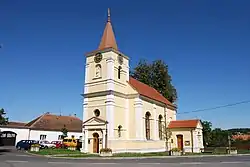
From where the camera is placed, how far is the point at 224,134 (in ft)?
190

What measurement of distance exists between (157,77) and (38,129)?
84.2 ft

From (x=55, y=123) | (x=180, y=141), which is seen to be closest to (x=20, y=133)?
(x=55, y=123)

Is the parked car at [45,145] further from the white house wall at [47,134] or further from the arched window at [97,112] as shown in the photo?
the arched window at [97,112]

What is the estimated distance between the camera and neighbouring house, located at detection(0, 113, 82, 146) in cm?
5106

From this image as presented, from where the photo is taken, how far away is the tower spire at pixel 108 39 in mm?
35562

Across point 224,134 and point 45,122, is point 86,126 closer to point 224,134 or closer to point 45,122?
point 45,122

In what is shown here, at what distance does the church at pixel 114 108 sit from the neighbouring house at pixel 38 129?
21.9m

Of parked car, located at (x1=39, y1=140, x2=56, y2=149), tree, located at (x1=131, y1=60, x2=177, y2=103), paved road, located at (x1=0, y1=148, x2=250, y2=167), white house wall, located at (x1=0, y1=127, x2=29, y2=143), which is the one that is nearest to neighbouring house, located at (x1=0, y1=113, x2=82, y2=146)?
white house wall, located at (x1=0, y1=127, x2=29, y2=143)

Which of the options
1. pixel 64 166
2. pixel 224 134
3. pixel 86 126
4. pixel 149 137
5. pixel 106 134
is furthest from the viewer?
pixel 224 134

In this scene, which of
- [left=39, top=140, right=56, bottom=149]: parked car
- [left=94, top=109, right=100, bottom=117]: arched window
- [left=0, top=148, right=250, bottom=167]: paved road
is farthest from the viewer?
[left=39, top=140, right=56, bottom=149]: parked car

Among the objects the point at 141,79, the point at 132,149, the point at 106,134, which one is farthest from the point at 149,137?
the point at 141,79

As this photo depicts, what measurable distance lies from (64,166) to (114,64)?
741 inches

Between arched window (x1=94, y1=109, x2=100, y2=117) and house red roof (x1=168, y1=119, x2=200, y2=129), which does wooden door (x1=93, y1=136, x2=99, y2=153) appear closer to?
arched window (x1=94, y1=109, x2=100, y2=117)

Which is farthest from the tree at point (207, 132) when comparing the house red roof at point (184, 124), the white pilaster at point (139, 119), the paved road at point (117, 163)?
the paved road at point (117, 163)
